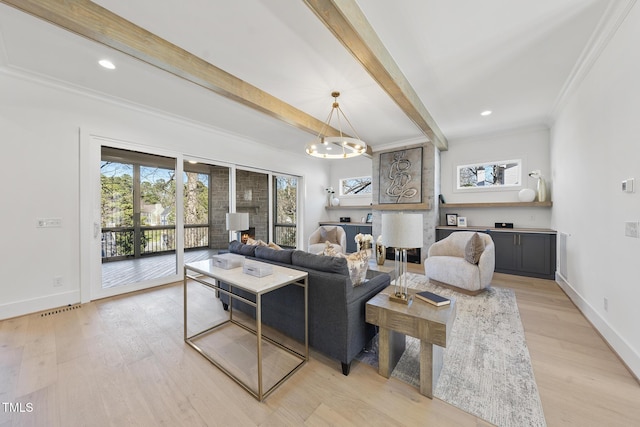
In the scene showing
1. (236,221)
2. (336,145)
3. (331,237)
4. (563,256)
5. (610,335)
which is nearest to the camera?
(610,335)

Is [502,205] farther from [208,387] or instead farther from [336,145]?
[208,387]

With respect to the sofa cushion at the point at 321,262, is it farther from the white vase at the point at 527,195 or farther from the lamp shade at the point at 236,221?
the white vase at the point at 527,195

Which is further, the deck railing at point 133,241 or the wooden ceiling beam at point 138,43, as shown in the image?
the deck railing at point 133,241

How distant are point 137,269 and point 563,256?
692cm

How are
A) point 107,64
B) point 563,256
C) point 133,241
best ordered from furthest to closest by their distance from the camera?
point 133,241, point 563,256, point 107,64

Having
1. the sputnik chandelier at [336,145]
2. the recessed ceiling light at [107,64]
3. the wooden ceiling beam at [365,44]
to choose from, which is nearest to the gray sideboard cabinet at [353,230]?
the sputnik chandelier at [336,145]

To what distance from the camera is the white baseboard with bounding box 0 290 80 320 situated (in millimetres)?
2609

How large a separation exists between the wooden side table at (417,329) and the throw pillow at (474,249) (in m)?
1.96

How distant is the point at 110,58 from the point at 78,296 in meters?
2.95

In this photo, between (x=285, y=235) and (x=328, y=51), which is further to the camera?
(x=285, y=235)

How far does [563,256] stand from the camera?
354 centimetres

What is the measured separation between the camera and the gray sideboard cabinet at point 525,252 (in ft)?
13.0

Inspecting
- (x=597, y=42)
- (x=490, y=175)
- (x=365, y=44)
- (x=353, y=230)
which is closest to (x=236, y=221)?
(x=365, y=44)

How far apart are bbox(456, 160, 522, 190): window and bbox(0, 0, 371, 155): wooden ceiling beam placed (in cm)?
450
